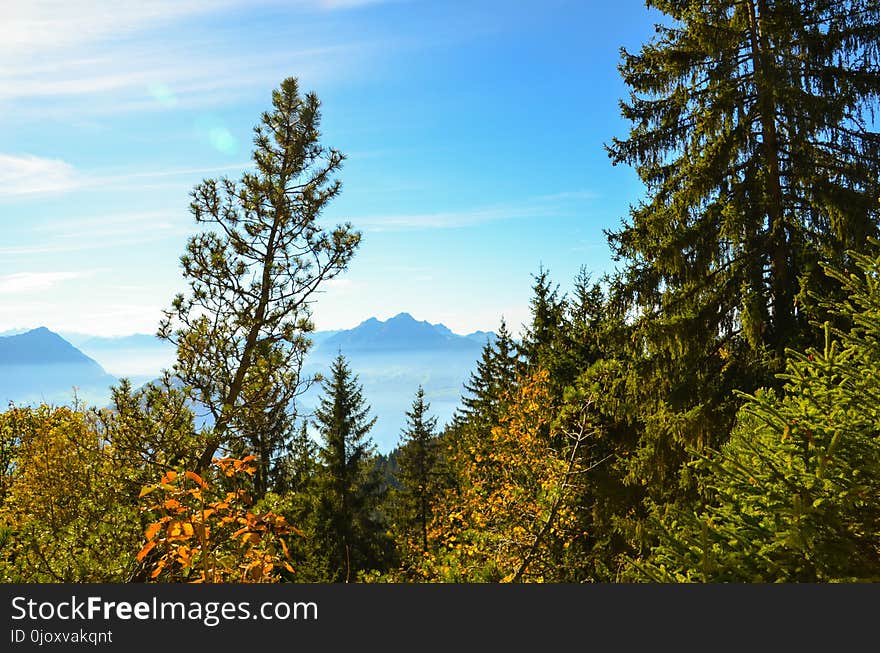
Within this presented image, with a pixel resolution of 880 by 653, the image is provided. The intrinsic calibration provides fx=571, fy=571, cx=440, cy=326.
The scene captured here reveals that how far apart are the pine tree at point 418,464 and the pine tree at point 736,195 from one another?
29.3m

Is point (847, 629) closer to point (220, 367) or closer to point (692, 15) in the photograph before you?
point (220, 367)

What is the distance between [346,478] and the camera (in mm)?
30141

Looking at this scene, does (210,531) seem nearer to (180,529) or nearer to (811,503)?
(180,529)

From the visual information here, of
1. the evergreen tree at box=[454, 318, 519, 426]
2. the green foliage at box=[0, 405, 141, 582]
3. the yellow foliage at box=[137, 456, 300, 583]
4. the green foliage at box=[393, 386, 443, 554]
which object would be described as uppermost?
the evergreen tree at box=[454, 318, 519, 426]

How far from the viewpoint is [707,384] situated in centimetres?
1019

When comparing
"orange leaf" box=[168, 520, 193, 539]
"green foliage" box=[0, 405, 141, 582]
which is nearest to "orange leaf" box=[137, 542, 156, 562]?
"orange leaf" box=[168, 520, 193, 539]

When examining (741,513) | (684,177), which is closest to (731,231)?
(684,177)

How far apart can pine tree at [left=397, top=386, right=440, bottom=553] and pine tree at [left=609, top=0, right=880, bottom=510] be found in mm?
29317

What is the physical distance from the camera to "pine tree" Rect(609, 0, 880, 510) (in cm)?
928

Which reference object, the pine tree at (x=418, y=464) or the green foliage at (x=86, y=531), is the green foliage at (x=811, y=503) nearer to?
the green foliage at (x=86, y=531)

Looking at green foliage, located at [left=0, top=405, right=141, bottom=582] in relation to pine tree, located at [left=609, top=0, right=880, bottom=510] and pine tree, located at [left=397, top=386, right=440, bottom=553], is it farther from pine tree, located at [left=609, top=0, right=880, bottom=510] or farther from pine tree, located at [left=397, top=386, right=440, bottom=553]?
pine tree, located at [left=397, top=386, right=440, bottom=553]

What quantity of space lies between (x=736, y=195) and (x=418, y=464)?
34.5 m

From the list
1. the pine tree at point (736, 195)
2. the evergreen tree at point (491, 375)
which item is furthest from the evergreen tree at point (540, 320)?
the pine tree at point (736, 195)

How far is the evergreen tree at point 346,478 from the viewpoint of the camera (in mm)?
29016
